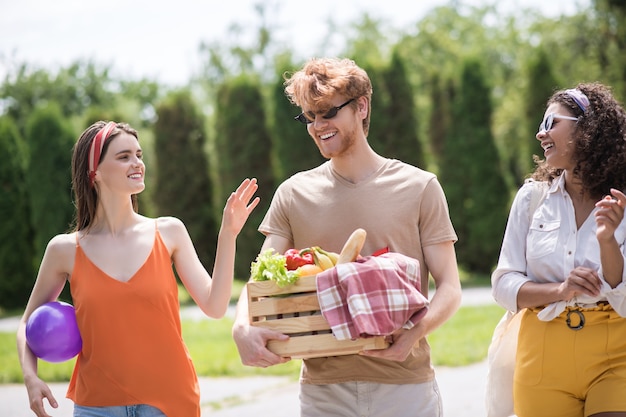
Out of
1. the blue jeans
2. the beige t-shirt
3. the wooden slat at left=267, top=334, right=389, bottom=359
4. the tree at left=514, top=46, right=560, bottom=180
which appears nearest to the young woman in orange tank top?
the blue jeans

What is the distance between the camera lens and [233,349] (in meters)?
11.8

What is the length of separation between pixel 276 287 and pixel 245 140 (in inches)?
667

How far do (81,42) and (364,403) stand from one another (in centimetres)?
4834

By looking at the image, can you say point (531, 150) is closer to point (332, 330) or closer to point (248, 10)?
point (332, 330)

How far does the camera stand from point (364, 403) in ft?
11.8

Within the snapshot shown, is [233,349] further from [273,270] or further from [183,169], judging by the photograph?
[183,169]

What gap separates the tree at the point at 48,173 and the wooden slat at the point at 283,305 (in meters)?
16.6

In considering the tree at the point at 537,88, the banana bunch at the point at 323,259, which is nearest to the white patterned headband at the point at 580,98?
the banana bunch at the point at 323,259

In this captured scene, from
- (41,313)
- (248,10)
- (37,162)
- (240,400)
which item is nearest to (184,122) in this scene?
(37,162)

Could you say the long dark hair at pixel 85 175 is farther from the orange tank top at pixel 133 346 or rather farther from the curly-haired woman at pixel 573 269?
the curly-haired woman at pixel 573 269

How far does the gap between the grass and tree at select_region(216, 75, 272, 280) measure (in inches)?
248

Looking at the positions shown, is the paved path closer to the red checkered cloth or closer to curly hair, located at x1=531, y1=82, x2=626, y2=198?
curly hair, located at x1=531, y1=82, x2=626, y2=198

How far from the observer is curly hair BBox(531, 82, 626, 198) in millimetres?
3650

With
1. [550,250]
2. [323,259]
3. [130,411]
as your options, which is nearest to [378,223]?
[323,259]
